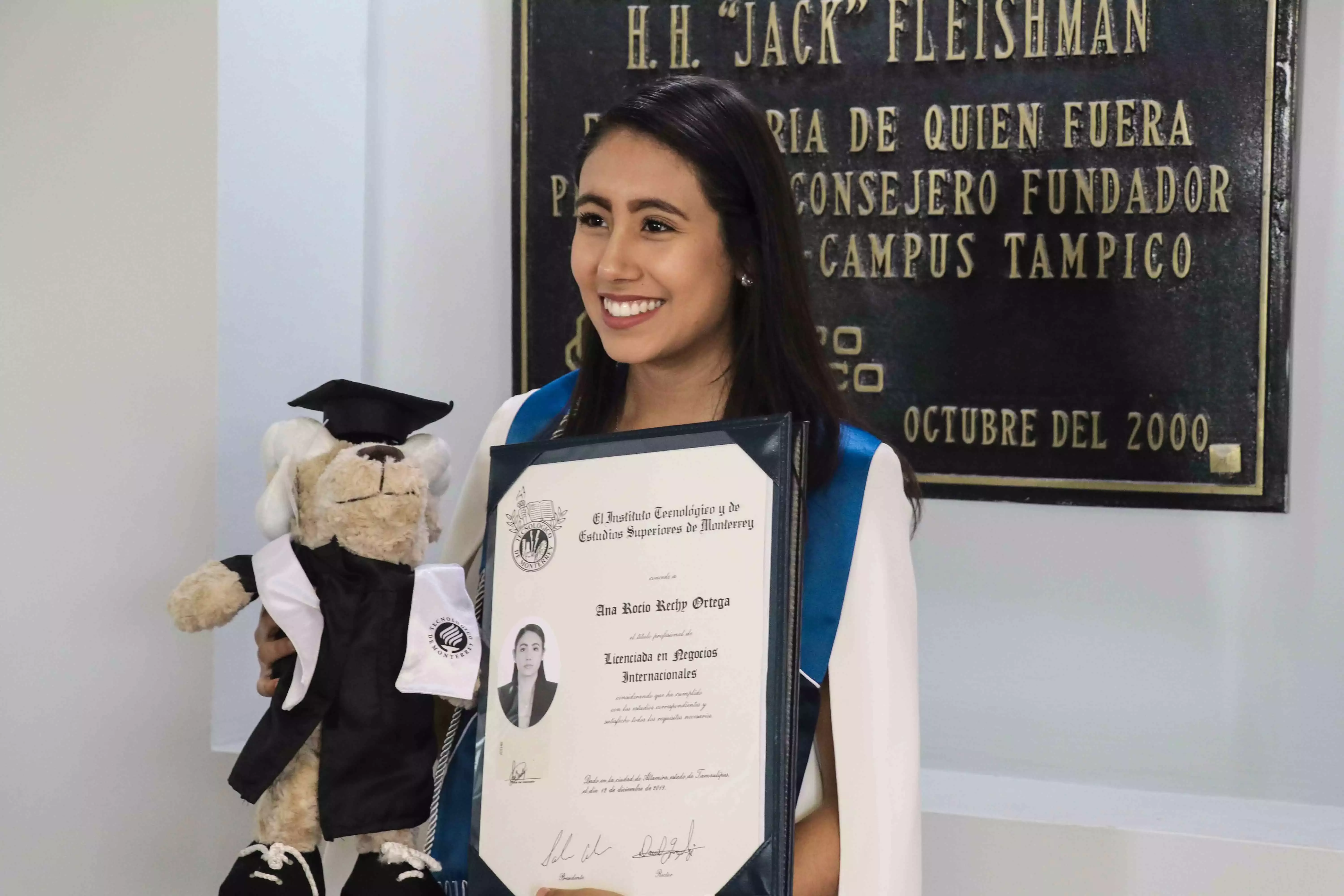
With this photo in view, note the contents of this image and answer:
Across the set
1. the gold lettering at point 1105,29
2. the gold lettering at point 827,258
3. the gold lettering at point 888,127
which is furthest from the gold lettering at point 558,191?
the gold lettering at point 1105,29

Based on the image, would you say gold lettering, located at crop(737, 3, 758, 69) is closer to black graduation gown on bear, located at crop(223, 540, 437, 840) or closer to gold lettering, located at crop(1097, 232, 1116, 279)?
gold lettering, located at crop(1097, 232, 1116, 279)

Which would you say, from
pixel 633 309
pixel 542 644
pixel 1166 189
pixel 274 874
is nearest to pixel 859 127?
pixel 1166 189

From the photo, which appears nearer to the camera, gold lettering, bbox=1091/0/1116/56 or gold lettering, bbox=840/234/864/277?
gold lettering, bbox=1091/0/1116/56

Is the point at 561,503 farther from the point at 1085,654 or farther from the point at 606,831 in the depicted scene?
the point at 1085,654

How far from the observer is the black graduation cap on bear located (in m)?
1.75

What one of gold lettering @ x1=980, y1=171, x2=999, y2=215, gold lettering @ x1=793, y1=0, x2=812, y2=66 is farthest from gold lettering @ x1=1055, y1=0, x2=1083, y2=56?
gold lettering @ x1=793, y1=0, x2=812, y2=66

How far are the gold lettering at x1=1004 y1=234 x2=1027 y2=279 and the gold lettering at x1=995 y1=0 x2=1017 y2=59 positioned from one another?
33 cm

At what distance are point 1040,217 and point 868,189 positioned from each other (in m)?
0.32

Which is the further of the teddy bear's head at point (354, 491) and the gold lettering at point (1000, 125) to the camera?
the gold lettering at point (1000, 125)

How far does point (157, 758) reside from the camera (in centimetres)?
235

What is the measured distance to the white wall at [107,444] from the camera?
229 cm

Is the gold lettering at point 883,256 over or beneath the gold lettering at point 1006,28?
beneath

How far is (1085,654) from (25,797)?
198 centimetres
